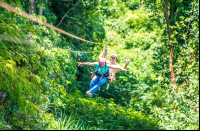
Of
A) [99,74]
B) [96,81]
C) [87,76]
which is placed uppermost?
[99,74]

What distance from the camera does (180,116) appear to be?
938cm

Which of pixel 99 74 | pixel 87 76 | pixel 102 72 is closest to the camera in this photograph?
pixel 102 72

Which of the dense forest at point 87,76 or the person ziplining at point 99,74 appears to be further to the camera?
the person ziplining at point 99,74

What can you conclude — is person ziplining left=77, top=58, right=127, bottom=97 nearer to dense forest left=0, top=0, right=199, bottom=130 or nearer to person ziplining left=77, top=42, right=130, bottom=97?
person ziplining left=77, top=42, right=130, bottom=97

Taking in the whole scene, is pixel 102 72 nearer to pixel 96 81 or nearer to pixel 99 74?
pixel 99 74

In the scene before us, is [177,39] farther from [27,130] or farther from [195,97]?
[27,130]

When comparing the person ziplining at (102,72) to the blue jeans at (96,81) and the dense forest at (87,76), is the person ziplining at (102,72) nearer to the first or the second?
the blue jeans at (96,81)

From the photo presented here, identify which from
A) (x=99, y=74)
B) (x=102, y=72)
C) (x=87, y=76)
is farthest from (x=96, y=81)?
(x=87, y=76)

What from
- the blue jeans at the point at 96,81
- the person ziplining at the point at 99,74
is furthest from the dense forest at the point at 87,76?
the blue jeans at the point at 96,81

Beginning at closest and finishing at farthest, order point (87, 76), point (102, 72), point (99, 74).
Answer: point (102, 72) < point (99, 74) < point (87, 76)

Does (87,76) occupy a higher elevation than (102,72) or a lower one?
lower

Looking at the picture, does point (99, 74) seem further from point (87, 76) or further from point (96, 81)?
point (87, 76)

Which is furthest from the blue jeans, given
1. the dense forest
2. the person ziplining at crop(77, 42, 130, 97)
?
the dense forest

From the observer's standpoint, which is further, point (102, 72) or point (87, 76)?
point (87, 76)
